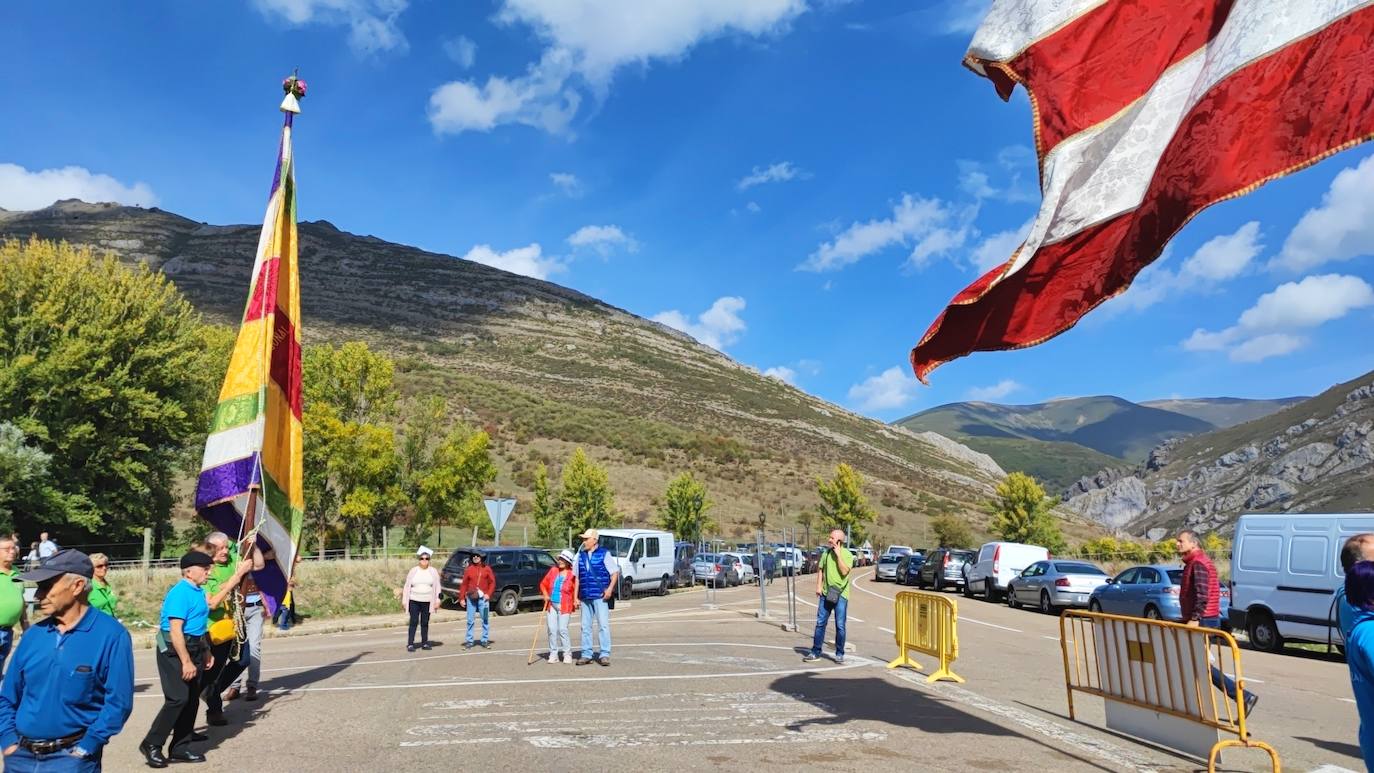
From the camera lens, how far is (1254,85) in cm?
512

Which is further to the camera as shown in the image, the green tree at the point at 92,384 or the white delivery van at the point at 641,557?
the white delivery van at the point at 641,557

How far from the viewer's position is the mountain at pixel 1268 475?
7925 cm

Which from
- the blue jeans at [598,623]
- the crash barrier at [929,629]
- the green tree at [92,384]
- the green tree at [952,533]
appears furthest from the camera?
the green tree at [952,533]

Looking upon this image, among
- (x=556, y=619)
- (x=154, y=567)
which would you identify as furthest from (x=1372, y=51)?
(x=154, y=567)

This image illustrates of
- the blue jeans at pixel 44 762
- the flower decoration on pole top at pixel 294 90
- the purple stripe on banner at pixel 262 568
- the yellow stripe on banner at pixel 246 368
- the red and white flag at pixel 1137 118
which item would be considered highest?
the flower decoration on pole top at pixel 294 90

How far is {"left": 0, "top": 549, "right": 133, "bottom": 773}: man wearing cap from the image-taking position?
4059 millimetres

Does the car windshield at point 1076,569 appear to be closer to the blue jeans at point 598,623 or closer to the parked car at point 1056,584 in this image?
the parked car at point 1056,584

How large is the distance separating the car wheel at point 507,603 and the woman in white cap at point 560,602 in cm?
1197

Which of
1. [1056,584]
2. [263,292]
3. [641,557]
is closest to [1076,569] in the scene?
[1056,584]

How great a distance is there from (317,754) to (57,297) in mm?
27180

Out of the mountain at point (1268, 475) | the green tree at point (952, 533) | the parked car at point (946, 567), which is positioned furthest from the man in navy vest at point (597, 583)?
the mountain at point (1268, 475)

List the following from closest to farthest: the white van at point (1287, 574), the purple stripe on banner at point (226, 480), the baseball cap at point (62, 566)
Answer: the baseball cap at point (62, 566), the purple stripe on banner at point (226, 480), the white van at point (1287, 574)

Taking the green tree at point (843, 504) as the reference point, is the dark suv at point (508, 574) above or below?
below

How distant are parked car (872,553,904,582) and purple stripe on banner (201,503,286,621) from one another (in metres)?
36.8
